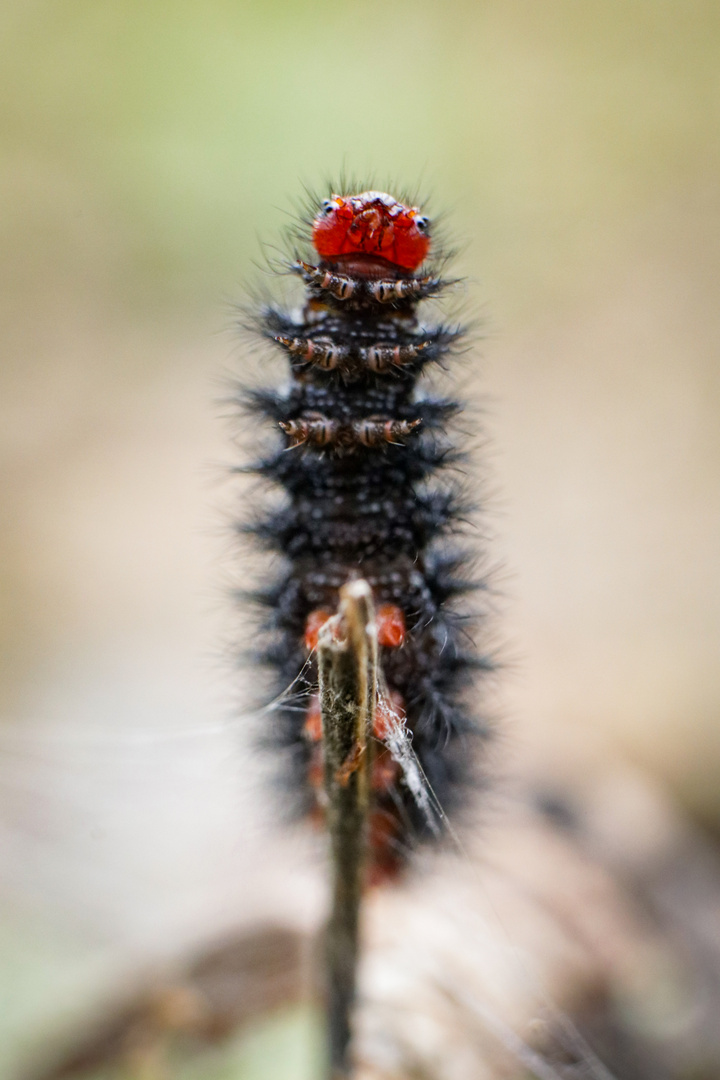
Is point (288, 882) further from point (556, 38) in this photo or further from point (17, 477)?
point (556, 38)

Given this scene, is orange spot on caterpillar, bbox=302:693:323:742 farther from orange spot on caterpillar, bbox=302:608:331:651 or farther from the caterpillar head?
the caterpillar head

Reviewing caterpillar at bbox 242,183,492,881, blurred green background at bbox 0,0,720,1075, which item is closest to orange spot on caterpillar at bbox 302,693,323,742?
caterpillar at bbox 242,183,492,881

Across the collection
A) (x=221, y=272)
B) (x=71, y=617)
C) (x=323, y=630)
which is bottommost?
(x=323, y=630)

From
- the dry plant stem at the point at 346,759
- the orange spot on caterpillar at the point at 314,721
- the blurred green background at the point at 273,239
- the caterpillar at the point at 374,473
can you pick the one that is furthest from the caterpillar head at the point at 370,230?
the blurred green background at the point at 273,239

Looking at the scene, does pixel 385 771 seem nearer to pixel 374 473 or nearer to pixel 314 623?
pixel 314 623

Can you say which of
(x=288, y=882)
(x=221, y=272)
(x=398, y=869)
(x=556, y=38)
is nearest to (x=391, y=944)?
(x=288, y=882)

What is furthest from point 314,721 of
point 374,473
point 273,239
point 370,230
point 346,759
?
point 273,239

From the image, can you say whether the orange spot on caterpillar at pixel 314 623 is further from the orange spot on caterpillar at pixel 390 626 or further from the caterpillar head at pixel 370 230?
the caterpillar head at pixel 370 230
